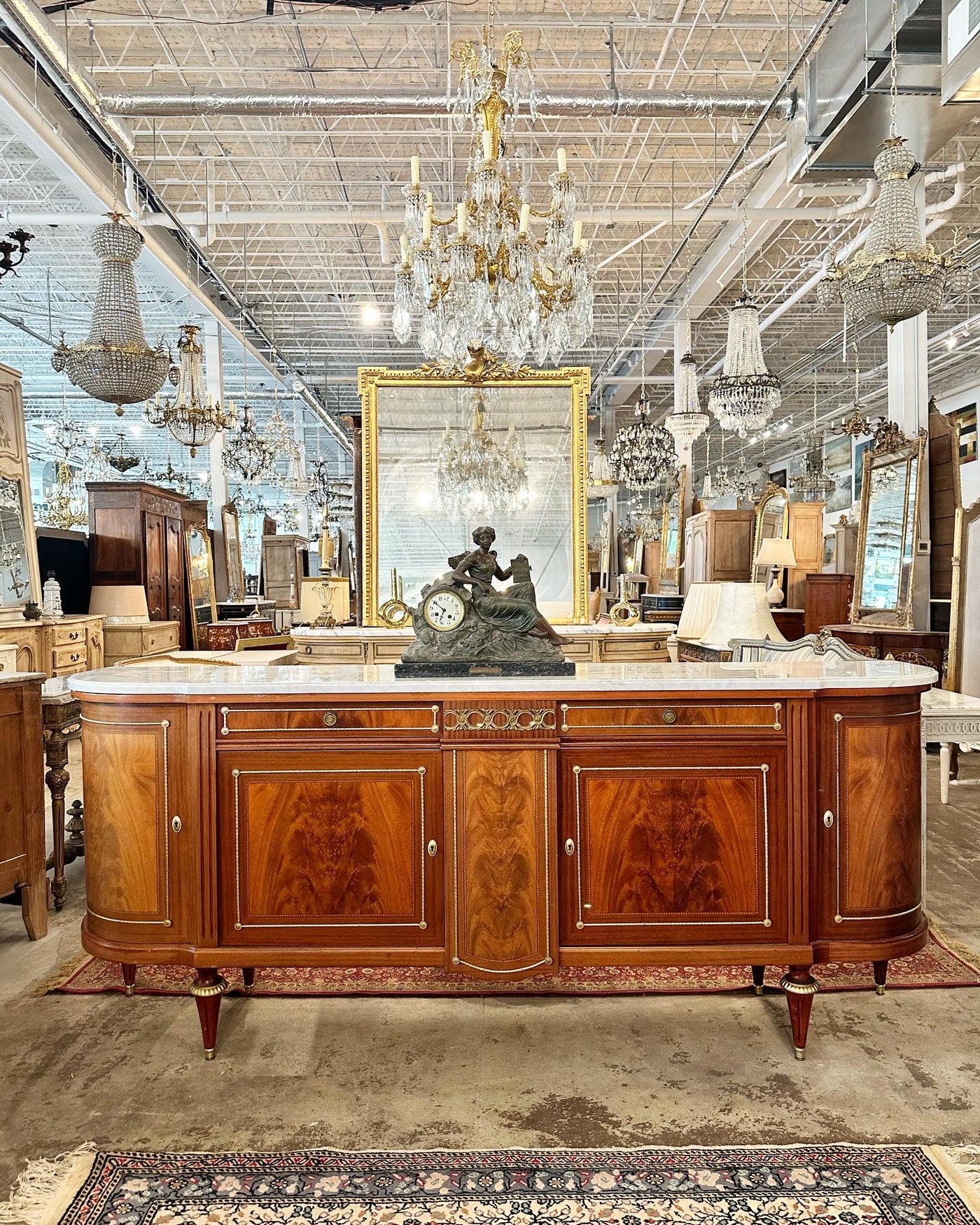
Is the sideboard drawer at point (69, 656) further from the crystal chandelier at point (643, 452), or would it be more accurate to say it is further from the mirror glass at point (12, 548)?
the crystal chandelier at point (643, 452)

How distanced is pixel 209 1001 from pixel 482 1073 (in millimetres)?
864

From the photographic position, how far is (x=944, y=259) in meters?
4.60

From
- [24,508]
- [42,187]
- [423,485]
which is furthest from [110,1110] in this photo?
[42,187]

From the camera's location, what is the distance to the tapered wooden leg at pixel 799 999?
96.3 inches

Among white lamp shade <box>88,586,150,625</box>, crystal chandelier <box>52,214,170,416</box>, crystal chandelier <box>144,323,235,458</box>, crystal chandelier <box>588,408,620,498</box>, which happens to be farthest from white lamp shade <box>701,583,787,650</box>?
crystal chandelier <box>588,408,620,498</box>

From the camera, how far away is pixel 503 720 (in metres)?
2.48

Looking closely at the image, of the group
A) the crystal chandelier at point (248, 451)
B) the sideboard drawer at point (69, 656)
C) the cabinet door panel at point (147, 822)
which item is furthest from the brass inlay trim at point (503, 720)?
the crystal chandelier at point (248, 451)

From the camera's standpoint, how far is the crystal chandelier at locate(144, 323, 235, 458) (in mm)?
6879

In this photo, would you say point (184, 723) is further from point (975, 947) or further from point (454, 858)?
point (975, 947)

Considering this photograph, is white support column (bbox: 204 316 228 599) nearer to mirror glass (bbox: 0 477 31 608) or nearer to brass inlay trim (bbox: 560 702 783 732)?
mirror glass (bbox: 0 477 31 608)

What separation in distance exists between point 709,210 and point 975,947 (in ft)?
27.8

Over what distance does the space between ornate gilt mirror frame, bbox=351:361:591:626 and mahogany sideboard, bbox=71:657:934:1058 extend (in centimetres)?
316

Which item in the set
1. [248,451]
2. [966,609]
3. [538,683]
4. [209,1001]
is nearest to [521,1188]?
[209,1001]

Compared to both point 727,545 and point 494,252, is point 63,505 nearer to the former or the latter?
point 727,545
